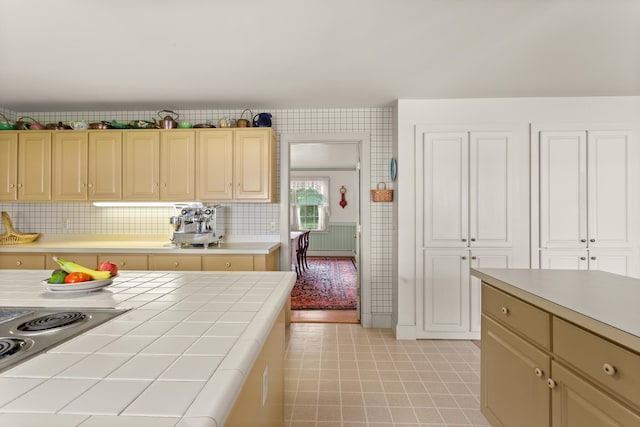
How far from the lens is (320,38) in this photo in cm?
208

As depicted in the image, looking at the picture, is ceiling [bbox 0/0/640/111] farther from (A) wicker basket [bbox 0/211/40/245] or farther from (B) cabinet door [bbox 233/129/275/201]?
(A) wicker basket [bbox 0/211/40/245]

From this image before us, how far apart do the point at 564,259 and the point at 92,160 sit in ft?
15.6

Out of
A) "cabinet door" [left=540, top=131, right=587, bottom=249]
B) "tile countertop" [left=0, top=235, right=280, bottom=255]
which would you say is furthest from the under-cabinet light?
"cabinet door" [left=540, top=131, right=587, bottom=249]

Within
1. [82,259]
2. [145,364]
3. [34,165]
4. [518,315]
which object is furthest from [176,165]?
[518,315]

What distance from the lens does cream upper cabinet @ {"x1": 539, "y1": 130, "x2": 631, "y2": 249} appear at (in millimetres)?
2986

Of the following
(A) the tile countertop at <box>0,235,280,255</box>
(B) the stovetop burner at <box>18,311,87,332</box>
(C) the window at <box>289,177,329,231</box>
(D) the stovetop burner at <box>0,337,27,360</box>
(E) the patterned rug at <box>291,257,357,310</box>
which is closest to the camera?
(D) the stovetop burner at <box>0,337,27,360</box>

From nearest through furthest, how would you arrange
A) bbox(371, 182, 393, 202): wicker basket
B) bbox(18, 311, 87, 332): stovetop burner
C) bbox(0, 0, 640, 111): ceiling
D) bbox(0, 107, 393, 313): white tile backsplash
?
bbox(18, 311, 87, 332): stovetop burner → bbox(0, 0, 640, 111): ceiling → bbox(371, 182, 393, 202): wicker basket → bbox(0, 107, 393, 313): white tile backsplash

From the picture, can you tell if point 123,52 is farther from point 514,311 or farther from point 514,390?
point 514,390

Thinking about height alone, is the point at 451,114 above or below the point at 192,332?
above

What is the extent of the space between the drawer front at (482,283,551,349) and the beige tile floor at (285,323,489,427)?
0.77m

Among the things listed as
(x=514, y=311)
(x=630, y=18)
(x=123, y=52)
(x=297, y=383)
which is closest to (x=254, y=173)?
(x=123, y=52)

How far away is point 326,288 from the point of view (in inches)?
199

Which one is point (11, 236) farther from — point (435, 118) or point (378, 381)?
point (435, 118)

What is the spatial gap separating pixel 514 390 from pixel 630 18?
7.32ft
